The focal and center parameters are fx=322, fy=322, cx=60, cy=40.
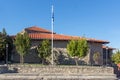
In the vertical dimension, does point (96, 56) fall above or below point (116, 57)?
above

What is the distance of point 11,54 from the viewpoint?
54.5 meters

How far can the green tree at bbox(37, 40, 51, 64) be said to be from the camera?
5019cm

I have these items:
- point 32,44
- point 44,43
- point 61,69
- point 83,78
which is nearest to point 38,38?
point 32,44

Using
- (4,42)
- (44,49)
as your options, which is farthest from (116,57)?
(4,42)

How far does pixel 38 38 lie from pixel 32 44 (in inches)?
58.0

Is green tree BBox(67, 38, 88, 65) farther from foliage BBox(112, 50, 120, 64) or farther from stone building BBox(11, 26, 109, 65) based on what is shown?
foliage BBox(112, 50, 120, 64)

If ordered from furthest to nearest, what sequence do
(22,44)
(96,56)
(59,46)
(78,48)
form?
(96,56) → (59,46) → (78,48) → (22,44)

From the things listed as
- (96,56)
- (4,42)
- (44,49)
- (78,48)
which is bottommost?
(96,56)

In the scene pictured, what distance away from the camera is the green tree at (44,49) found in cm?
5019

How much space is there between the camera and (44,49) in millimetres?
50312

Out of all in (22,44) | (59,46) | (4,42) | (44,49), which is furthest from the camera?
(59,46)

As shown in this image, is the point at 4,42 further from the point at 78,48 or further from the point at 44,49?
the point at 78,48

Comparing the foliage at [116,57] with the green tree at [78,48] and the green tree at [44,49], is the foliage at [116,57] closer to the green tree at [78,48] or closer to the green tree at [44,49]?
the green tree at [78,48]

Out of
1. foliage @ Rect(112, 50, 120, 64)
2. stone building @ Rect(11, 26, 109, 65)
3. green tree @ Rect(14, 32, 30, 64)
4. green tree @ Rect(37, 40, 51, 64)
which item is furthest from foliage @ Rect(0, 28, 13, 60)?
foliage @ Rect(112, 50, 120, 64)
